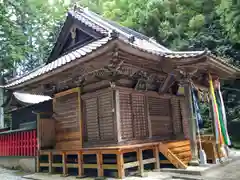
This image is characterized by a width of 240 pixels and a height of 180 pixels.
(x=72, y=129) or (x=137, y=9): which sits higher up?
(x=137, y=9)

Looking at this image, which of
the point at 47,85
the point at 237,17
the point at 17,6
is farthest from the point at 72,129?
the point at 17,6

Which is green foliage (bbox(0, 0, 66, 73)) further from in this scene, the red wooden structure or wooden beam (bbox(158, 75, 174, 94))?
wooden beam (bbox(158, 75, 174, 94))

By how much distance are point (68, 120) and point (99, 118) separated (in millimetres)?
1514

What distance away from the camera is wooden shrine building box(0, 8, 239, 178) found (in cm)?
621

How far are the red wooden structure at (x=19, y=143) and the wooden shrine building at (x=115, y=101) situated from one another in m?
0.53

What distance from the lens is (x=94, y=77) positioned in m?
7.27

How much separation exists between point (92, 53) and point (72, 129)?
11.4ft

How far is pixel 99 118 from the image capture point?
24.0 ft

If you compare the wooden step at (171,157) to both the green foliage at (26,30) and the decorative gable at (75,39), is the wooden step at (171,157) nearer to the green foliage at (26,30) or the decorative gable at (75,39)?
the decorative gable at (75,39)

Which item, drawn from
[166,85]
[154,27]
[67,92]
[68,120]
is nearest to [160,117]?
[166,85]

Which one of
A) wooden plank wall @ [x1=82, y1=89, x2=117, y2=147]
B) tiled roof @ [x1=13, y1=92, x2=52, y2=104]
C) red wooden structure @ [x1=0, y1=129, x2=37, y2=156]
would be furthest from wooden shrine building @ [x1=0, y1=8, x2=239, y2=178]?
tiled roof @ [x1=13, y1=92, x2=52, y2=104]

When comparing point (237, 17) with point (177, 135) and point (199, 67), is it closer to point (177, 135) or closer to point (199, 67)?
point (199, 67)

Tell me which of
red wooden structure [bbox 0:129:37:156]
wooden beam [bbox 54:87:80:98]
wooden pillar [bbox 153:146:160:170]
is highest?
wooden beam [bbox 54:87:80:98]

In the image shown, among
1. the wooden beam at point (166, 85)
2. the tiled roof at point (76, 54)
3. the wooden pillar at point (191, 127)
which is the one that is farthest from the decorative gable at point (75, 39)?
the wooden pillar at point (191, 127)
